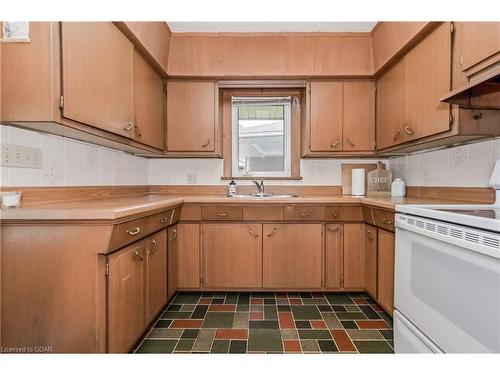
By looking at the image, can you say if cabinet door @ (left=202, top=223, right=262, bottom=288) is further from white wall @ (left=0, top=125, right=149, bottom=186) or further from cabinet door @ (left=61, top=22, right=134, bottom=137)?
cabinet door @ (left=61, top=22, right=134, bottom=137)

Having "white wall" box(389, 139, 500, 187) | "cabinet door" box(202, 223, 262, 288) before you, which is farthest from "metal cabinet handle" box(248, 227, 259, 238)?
"white wall" box(389, 139, 500, 187)

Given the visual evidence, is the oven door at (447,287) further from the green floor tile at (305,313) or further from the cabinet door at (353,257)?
the cabinet door at (353,257)

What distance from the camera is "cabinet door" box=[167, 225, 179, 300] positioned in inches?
79.3

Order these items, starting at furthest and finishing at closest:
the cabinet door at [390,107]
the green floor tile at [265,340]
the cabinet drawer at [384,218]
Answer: the cabinet door at [390,107]
the cabinet drawer at [384,218]
the green floor tile at [265,340]

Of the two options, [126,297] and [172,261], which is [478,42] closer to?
[126,297]

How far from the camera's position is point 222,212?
2221 millimetres

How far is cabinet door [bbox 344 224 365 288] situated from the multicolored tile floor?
14cm

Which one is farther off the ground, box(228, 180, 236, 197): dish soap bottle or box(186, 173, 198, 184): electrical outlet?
box(186, 173, 198, 184): electrical outlet

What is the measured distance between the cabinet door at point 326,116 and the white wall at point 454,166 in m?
0.66

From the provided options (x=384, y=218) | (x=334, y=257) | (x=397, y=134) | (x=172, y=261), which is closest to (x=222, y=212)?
(x=172, y=261)

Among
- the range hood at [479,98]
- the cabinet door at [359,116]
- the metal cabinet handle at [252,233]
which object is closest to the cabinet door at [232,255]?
the metal cabinet handle at [252,233]

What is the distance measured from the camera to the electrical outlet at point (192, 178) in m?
2.74

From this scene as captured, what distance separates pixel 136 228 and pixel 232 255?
3.36 feet
